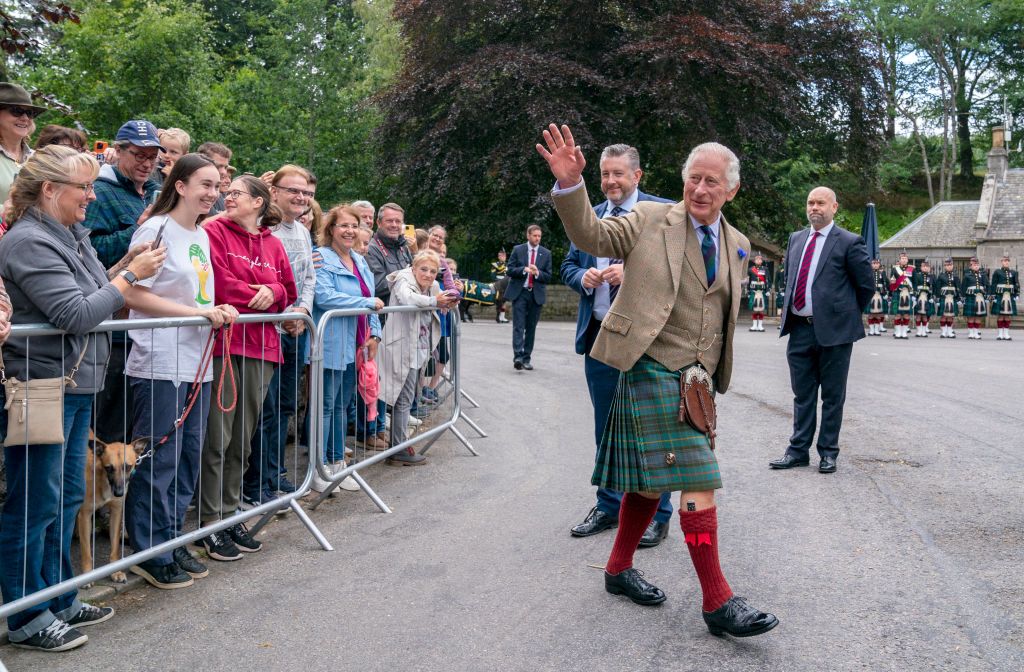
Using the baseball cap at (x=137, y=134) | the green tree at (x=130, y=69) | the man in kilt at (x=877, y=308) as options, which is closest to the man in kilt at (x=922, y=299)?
the man in kilt at (x=877, y=308)

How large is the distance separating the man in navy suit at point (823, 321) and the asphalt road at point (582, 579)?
1.20ft

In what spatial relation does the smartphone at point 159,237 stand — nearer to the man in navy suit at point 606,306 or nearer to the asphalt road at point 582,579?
the asphalt road at point 582,579

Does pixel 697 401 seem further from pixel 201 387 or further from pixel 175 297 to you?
pixel 175 297

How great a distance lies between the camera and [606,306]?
554 centimetres

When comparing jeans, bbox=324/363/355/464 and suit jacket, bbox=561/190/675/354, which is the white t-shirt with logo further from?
suit jacket, bbox=561/190/675/354

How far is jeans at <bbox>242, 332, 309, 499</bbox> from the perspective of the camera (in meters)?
5.80

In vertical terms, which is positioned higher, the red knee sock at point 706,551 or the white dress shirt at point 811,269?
the white dress shirt at point 811,269

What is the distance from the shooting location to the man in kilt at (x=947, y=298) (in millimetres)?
25547

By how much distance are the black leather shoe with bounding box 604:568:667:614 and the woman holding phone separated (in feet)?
6.91

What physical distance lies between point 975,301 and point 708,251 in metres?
23.7

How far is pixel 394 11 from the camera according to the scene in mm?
29797

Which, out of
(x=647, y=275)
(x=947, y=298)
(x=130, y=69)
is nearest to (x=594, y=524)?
(x=647, y=275)

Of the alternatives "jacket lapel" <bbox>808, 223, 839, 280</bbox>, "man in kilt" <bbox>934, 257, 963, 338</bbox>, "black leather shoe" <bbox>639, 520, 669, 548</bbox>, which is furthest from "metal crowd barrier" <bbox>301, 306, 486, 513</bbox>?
"man in kilt" <bbox>934, 257, 963, 338</bbox>

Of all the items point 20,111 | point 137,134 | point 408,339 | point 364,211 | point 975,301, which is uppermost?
point 20,111
